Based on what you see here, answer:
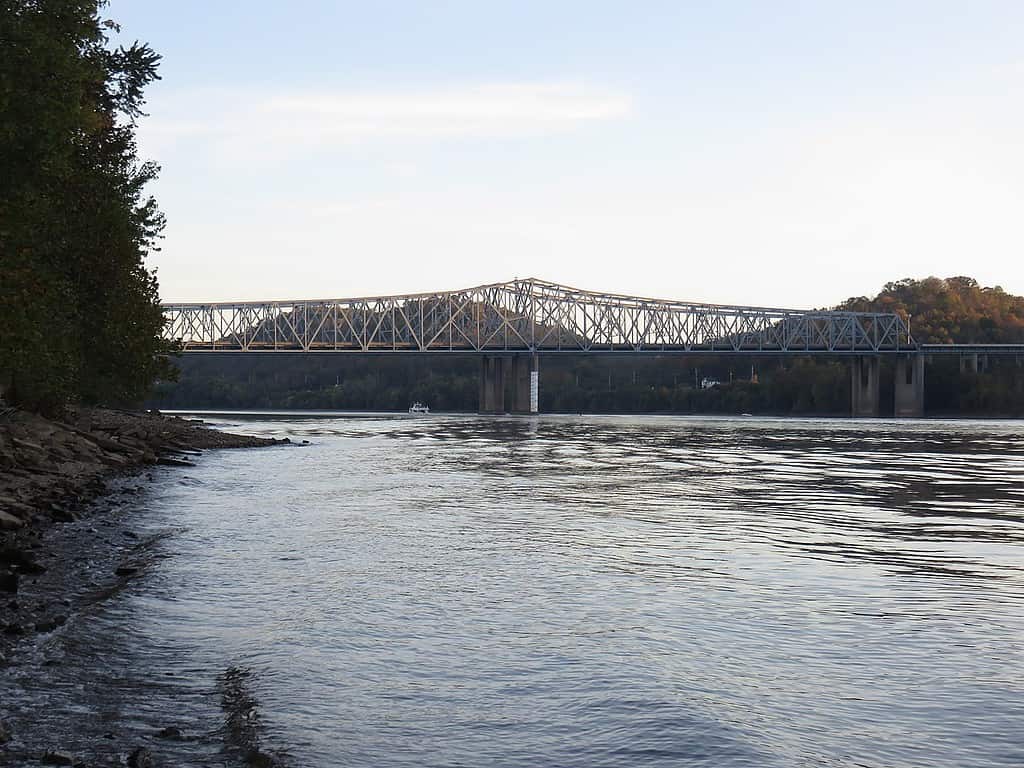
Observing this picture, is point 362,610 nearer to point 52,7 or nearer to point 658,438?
point 52,7

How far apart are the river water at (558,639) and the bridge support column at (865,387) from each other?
145090 mm

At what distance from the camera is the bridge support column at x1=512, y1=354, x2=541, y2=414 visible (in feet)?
600

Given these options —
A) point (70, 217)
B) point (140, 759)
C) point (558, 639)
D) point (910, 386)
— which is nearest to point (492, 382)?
point (910, 386)

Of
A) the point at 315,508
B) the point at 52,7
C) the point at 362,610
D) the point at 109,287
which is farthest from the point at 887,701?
the point at 109,287

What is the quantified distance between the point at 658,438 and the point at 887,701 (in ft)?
250

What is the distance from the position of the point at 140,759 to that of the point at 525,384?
180 metres

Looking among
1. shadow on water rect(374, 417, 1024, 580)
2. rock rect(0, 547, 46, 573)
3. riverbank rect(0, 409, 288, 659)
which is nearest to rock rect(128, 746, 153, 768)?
riverbank rect(0, 409, 288, 659)

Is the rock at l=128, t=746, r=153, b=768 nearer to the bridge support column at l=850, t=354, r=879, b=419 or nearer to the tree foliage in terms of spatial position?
the tree foliage

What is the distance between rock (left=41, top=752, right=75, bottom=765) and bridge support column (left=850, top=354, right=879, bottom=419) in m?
168

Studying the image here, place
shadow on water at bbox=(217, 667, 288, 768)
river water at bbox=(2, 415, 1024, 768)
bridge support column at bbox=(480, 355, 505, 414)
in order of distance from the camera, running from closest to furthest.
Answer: shadow on water at bbox=(217, 667, 288, 768) → river water at bbox=(2, 415, 1024, 768) → bridge support column at bbox=(480, 355, 505, 414)

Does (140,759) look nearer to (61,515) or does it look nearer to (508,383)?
(61,515)

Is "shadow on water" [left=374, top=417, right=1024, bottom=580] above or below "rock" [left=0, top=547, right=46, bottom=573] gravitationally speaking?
below

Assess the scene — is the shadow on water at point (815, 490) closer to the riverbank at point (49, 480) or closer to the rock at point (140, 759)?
the riverbank at point (49, 480)

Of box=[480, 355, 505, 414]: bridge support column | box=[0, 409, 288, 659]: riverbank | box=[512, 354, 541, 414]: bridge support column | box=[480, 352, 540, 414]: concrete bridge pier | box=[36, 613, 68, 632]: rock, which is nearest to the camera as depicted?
box=[36, 613, 68, 632]: rock
